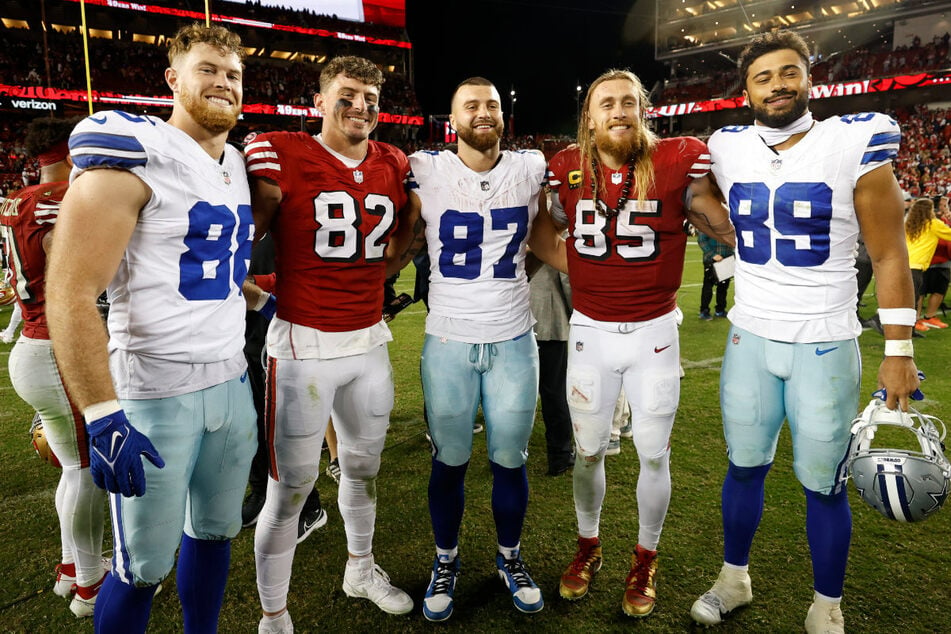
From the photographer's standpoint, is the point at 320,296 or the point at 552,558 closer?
the point at 320,296

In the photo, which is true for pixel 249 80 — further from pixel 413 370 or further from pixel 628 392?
pixel 628 392

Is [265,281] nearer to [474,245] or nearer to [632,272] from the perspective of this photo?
[474,245]

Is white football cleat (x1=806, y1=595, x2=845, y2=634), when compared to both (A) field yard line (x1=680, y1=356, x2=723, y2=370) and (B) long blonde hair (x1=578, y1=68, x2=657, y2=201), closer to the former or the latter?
(B) long blonde hair (x1=578, y1=68, x2=657, y2=201)

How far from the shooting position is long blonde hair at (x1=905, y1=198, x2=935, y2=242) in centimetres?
678

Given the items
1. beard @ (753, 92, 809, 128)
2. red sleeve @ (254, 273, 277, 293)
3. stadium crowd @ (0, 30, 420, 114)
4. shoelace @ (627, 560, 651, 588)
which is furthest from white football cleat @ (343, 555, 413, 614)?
stadium crowd @ (0, 30, 420, 114)

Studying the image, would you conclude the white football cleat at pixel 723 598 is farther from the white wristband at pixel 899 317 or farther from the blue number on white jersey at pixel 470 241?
the blue number on white jersey at pixel 470 241

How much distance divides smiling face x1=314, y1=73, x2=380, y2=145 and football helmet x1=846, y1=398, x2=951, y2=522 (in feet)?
6.91

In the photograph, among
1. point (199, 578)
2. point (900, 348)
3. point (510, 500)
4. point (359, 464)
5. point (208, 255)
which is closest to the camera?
point (208, 255)

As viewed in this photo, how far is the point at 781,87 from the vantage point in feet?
7.08

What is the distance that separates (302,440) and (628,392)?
51.3 inches

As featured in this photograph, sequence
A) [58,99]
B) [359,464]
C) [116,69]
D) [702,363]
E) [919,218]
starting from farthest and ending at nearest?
[116,69] → [58,99] → [919,218] → [702,363] → [359,464]

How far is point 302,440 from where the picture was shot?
220 cm

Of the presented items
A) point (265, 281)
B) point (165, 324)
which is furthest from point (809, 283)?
point (265, 281)

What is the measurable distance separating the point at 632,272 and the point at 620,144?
0.51 meters
